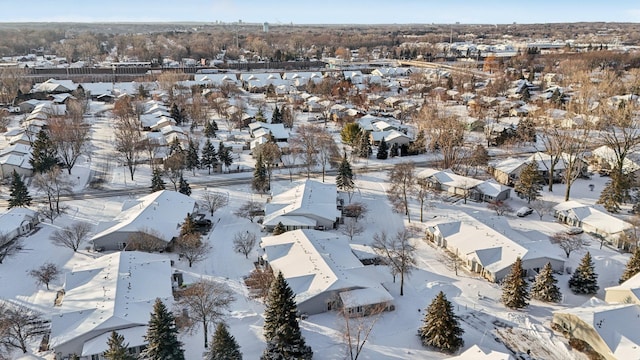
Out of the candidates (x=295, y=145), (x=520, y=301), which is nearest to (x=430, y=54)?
(x=295, y=145)

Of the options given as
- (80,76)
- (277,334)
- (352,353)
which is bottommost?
(352,353)

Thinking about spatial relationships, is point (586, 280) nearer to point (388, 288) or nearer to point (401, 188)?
point (388, 288)

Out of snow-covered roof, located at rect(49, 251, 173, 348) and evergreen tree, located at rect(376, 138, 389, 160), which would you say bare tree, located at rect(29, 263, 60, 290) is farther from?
evergreen tree, located at rect(376, 138, 389, 160)

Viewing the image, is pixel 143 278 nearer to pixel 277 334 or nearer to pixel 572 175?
pixel 277 334

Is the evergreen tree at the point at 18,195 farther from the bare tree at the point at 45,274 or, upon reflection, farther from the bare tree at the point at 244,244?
the bare tree at the point at 244,244

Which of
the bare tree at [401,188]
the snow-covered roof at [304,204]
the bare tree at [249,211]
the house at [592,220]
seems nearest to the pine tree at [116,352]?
the snow-covered roof at [304,204]

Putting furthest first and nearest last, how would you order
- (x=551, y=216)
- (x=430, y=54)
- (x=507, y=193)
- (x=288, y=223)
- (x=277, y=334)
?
1. (x=430, y=54)
2. (x=507, y=193)
3. (x=551, y=216)
4. (x=288, y=223)
5. (x=277, y=334)
